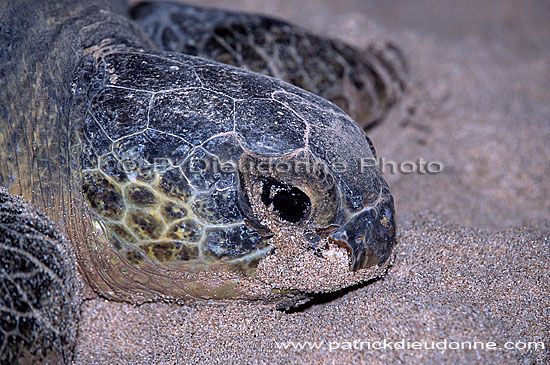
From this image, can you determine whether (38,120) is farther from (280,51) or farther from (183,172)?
(280,51)

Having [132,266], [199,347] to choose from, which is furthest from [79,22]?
[199,347]

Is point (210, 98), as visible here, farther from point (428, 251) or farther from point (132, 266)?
point (428, 251)

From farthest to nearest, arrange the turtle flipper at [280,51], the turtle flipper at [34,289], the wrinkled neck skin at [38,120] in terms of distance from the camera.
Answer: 1. the turtle flipper at [280,51]
2. the wrinkled neck skin at [38,120]
3. the turtle flipper at [34,289]

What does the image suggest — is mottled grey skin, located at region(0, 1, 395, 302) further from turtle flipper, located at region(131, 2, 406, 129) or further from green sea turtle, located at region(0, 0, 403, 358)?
turtle flipper, located at region(131, 2, 406, 129)

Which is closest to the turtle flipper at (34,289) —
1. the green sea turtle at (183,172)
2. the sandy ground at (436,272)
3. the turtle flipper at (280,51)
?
the green sea turtle at (183,172)

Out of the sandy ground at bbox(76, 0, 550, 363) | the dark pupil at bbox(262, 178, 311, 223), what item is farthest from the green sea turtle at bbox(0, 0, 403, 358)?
the sandy ground at bbox(76, 0, 550, 363)

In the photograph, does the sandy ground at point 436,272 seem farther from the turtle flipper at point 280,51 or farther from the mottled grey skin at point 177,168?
the turtle flipper at point 280,51

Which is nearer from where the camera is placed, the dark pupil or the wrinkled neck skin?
the dark pupil
